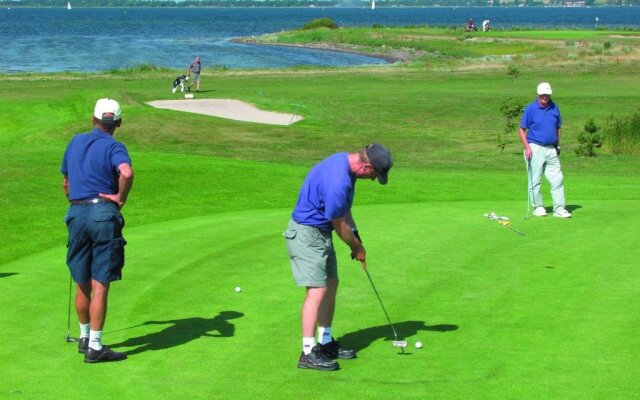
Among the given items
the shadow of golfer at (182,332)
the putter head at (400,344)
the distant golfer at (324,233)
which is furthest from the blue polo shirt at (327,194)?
the shadow of golfer at (182,332)

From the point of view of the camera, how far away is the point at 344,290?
10.9 metres

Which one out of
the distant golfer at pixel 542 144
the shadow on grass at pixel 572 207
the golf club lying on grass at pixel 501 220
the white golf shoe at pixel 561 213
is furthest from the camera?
the shadow on grass at pixel 572 207

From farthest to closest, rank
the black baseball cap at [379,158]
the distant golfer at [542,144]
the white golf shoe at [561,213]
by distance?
the distant golfer at [542,144], the white golf shoe at [561,213], the black baseball cap at [379,158]

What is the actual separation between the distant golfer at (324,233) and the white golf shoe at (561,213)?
7662mm

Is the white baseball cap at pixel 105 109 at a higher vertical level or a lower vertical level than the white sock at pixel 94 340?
higher

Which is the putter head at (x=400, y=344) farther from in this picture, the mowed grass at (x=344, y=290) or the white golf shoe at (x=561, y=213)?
the white golf shoe at (x=561, y=213)

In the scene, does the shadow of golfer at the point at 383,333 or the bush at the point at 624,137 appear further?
the bush at the point at 624,137

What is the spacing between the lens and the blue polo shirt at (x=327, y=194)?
27.2ft

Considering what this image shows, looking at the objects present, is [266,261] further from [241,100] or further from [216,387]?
[241,100]

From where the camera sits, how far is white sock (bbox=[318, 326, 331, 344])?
8663mm

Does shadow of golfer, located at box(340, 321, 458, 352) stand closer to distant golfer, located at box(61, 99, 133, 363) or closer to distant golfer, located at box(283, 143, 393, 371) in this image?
distant golfer, located at box(283, 143, 393, 371)

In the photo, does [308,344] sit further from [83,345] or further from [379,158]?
[83,345]

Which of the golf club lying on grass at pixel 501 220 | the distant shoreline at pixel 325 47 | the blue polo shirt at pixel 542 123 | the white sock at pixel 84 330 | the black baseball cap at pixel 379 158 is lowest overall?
the distant shoreline at pixel 325 47

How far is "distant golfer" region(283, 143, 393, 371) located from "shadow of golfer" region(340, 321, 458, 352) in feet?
1.29
